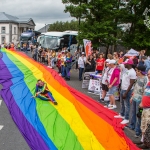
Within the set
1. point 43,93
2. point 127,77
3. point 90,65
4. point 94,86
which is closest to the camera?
point 127,77

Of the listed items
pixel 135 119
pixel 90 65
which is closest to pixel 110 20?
pixel 90 65

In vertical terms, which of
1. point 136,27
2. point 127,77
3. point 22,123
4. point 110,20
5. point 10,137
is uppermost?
point 110,20

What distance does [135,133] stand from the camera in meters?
6.85

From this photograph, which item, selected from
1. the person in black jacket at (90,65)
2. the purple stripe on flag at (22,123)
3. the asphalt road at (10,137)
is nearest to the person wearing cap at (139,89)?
the purple stripe on flag at (22,123)

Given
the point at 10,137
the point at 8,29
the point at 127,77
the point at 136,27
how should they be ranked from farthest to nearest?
the point at 8,29 < the point at 136,27 < the point at 127,77 < the point at 10,137

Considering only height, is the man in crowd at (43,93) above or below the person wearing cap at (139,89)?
below

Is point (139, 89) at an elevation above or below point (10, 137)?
above

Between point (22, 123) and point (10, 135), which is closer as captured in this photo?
point (10, 135)

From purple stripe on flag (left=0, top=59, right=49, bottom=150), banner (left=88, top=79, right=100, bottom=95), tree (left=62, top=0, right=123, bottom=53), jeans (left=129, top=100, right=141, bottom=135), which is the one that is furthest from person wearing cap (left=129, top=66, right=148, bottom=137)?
tree (left=62, top=0, right=123, bottom=53)

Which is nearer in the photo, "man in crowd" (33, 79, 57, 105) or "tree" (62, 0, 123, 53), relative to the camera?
"man in crowd" (33, 79, 57, 105)

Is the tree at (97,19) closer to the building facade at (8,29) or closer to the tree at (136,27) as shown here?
the tree at (136,27)

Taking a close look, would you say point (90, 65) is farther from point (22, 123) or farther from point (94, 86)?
point (22, 123)

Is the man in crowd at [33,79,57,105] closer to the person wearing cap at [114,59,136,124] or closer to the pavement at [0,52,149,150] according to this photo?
the pavement at [0,52,149,150]

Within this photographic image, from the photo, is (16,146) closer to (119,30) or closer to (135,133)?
(135,133)
